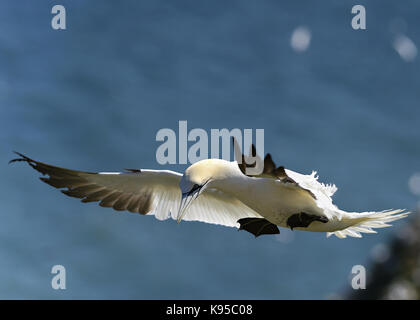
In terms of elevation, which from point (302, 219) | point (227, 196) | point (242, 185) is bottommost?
point (302, 219)

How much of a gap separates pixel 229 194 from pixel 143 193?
1.76m

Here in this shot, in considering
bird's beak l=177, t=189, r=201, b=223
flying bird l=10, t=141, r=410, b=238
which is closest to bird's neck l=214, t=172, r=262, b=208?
flying bird l=10, t=141, r=410, b=238

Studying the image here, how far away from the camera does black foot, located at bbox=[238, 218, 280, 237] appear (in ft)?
28.3

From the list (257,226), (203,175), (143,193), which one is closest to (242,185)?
(203,175)

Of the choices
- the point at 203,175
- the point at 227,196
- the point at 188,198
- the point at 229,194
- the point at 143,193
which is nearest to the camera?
the point at 188,198

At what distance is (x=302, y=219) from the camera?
25.2 feet

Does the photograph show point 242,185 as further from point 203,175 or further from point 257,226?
point 257,226

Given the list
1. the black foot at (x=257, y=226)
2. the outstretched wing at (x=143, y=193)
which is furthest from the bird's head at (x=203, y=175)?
the outstretched wing at (x=143, y=193)

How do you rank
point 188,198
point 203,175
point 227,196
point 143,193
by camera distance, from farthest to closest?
point 143,193
point 227,196
point 203,175
point 188,198

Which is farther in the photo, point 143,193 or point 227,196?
point 143,193

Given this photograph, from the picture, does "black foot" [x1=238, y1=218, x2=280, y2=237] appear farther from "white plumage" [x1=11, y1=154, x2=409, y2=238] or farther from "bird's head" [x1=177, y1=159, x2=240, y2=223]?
"bird's head" [x1=177, y1=159, x2=240, y2=223]

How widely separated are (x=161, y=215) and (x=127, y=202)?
517mm

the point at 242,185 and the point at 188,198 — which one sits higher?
the point at 242,185

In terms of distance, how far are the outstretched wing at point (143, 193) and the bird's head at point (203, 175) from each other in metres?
1.58
